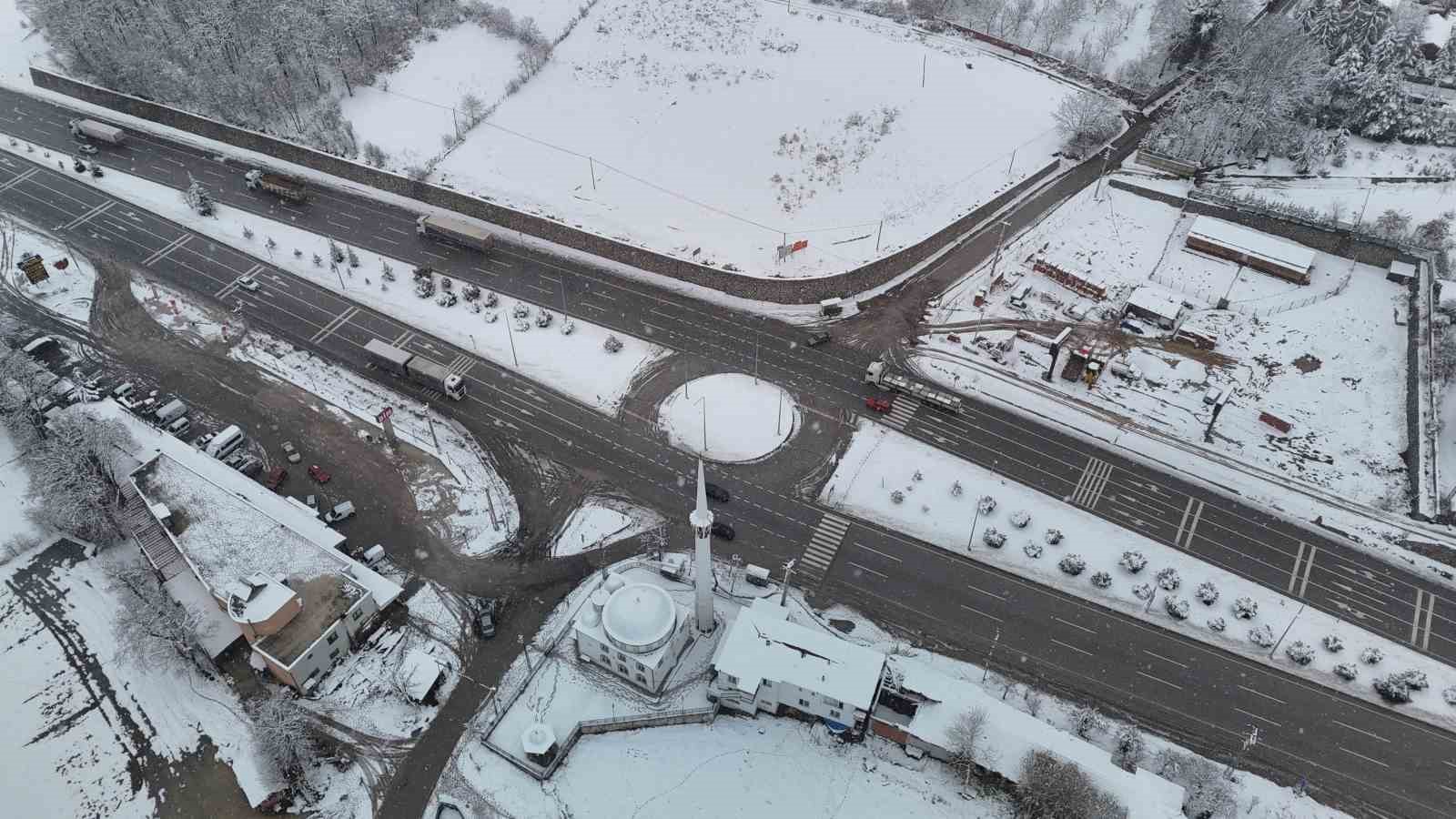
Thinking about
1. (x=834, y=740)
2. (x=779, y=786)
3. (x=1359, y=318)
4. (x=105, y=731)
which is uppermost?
(x=1359, y=318)

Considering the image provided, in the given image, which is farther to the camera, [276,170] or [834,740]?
[276,170]

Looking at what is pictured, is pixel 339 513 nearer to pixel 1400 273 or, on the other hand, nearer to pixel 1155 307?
pixel 1155 307

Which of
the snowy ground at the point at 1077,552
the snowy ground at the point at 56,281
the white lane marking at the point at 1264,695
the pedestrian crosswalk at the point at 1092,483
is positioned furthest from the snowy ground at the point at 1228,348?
the snowy ground at the point at 56,281

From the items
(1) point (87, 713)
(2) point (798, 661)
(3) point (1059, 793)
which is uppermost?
(2) point (798, 661)

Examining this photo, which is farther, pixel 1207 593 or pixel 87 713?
pixel 1207 593

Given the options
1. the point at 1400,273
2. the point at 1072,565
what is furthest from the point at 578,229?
the point at 1400,273

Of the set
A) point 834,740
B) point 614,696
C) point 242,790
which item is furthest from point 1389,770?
point 242,790

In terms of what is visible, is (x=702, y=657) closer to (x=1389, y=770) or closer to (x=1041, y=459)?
(x=1041, y=459)
